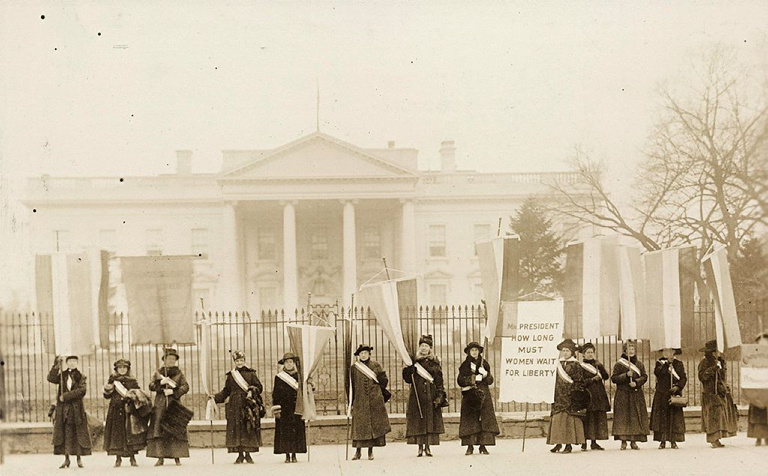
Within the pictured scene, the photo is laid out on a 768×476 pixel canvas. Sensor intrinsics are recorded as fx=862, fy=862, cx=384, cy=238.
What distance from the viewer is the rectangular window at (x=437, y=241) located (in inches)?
2058

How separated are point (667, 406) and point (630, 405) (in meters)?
0.52

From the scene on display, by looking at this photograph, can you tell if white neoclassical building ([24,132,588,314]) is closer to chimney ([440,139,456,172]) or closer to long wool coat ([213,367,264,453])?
chimney ([440,139,456,172])

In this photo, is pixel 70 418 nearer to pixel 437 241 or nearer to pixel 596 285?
pixel 596 285

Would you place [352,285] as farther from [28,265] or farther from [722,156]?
[28,265]

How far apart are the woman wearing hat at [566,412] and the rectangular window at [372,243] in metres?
39.2

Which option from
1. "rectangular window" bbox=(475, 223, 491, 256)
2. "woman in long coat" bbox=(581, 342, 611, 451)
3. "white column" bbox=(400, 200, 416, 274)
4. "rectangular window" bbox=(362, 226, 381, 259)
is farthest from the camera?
"rectangular window" bbox=(362, 226, 381, 259)

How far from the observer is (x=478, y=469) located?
10.9 m

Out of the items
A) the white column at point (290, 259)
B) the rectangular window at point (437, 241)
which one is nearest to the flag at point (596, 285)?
the white column at point (290, 259)

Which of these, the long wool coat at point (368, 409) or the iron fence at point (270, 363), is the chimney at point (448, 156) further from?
the long wool coat at point (368, 409)

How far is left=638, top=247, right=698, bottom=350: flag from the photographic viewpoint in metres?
12.4

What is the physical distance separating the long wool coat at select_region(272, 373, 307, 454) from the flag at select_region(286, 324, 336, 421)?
0.23 m

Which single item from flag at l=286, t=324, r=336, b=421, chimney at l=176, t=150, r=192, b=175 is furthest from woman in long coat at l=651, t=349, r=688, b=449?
chimney at l=176, t=150, r=192, b=175

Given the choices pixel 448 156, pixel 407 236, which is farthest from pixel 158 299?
pixel 448 156

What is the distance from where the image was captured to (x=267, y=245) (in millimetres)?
52156
